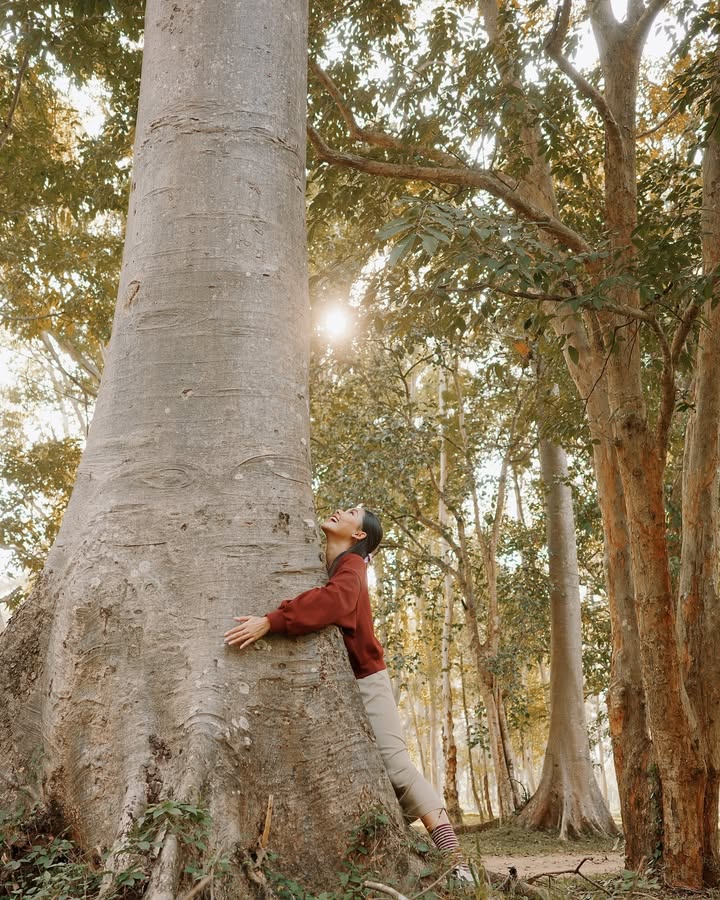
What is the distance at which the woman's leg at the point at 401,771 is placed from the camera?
8.79 feet

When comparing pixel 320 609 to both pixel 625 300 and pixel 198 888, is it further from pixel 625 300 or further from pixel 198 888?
pixel 625 300

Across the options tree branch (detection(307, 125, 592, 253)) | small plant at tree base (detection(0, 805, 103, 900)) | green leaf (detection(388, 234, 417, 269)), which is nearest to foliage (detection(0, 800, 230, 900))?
small plant at tree base (detection(0, 805, 103, 900))

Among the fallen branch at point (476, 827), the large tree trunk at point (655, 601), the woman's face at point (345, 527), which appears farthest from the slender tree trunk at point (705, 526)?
the fallen branch at point (476, 827)

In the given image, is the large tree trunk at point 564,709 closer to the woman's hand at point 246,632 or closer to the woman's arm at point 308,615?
the woman's arm at point 308,615

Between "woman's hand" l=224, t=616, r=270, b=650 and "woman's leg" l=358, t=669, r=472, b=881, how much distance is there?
61 centimetres

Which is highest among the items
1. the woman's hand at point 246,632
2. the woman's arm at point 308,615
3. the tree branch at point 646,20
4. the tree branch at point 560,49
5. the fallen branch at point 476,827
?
the tree branch at point 646,20

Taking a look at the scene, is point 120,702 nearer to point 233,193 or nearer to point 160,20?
point 233,193

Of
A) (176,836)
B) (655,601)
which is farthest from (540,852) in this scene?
(176,836)

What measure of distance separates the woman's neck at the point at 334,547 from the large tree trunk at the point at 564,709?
667cm

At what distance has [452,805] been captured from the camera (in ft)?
35.8

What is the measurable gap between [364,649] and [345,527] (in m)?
0.59

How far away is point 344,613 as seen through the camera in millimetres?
2486

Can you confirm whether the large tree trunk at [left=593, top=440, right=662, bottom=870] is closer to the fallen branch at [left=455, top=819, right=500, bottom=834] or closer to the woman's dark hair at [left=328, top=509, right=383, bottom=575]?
the woman's dark hair at [left=328, top=509, right=383, bottom=575]

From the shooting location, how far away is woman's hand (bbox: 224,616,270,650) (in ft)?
7.48
